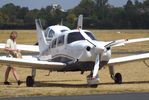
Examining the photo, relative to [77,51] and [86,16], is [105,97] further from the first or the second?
[86,16]

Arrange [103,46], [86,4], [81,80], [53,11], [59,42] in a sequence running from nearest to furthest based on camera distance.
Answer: [103,46], [59,42], [81,80], [53,11], [86,4]

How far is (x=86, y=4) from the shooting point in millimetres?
164750

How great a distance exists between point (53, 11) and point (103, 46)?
12383cm

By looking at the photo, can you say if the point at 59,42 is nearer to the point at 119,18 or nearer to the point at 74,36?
the point at 74,36

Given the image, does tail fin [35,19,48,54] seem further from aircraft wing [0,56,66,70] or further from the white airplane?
aircraft wing [0,56,66,70]

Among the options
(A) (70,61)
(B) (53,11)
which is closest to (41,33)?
(A) (70,61)

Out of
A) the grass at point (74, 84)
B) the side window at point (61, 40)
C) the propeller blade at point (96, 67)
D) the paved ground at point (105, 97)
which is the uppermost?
the side window at point (61, 40)

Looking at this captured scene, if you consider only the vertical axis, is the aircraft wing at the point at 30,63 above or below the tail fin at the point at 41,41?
below

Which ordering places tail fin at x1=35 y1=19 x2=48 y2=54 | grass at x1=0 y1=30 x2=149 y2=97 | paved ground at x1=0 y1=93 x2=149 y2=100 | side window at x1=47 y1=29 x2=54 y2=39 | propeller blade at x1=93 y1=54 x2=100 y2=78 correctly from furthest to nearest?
side window at x1=47 y1=29 x2=54 y2=39
tail fin at x1=35 y1=19 x2=48 y2=54
propeller blade at x1=93 y1=54 x2=100 y2=78
grass at x1=0 y1=30 x2=149 y2=97
paved ground at x1=0 y1=93 x2=149 y2=100

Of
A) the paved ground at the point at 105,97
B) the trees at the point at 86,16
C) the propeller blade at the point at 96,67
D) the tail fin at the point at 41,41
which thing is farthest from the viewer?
the trees at the point at 86,16

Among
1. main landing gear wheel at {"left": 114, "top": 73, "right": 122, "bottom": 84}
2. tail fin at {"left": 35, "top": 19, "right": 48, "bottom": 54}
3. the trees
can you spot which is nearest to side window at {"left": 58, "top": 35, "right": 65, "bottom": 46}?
tail fin at {"left": 35, "top": 19, "right": 48, "bottom": 54}

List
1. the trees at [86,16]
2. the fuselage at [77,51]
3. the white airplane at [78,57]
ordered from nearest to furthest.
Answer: the white airplane at [78,57] < the fuselage at [77,51] < the trees at [86,16]

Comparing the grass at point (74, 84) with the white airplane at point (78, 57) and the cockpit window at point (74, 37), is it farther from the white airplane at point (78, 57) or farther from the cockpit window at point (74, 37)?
the cockpit window at point (74, 37)

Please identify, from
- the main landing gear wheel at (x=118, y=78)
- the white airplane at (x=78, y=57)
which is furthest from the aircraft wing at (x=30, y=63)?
the main landing gear wheel at (x=118, y=78)
